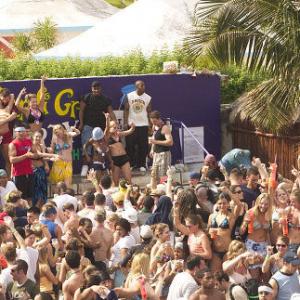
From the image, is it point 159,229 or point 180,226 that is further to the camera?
point 180,226

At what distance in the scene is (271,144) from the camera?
79.7ft

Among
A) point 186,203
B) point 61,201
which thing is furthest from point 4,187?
point 186,203

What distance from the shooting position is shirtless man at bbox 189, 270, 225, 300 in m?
13.8

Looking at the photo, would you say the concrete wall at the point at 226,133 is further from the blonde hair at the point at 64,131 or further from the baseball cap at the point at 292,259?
the baseball cap at the point at 292,259

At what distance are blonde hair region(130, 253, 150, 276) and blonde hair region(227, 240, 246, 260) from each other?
3.57 ft

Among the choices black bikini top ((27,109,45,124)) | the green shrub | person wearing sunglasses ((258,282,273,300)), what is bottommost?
person wearing sunglasses ((258,282,273,300))

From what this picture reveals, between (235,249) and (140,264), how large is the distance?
1.28m

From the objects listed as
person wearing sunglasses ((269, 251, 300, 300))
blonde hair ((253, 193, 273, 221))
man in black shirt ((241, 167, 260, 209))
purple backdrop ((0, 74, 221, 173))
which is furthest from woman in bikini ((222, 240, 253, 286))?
purple backdrop ((0, 74, 221, 173))

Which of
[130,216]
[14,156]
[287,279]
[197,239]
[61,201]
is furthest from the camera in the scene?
[14,156]

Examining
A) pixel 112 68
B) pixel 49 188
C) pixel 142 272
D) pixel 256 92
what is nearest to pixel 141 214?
pixel 142 272

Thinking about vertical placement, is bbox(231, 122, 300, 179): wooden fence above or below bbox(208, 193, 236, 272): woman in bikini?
above

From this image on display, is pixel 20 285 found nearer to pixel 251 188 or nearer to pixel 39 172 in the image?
pixel 251 188

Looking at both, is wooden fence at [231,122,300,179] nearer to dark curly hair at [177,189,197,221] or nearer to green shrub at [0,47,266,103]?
green shrub at [0,47,266,103]

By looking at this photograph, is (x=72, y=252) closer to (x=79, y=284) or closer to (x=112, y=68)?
(x=79, y=284)
